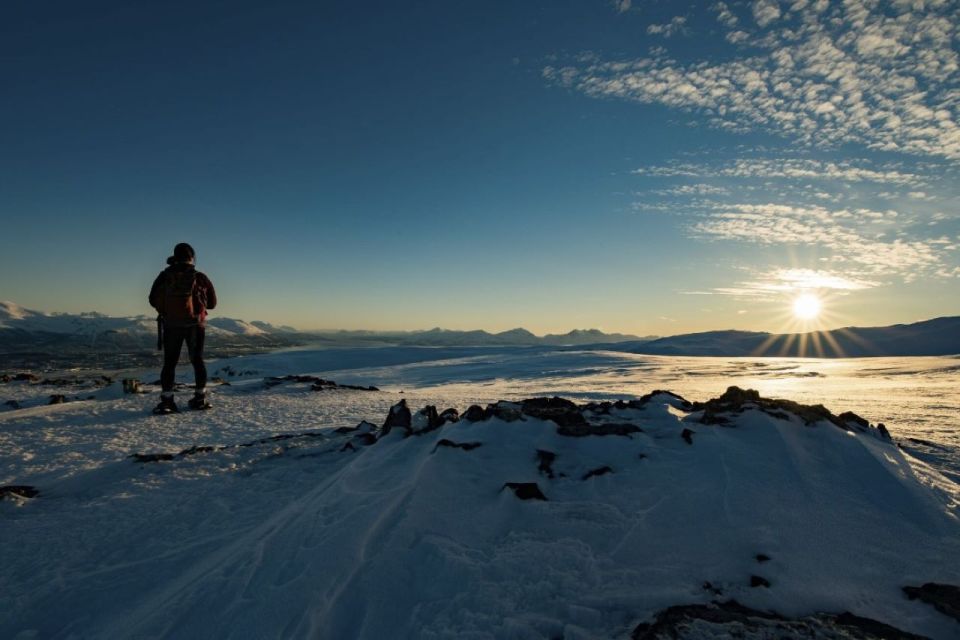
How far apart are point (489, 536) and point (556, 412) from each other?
2294 millimetres

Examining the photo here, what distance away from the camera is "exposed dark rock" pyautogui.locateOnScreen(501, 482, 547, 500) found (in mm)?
2711

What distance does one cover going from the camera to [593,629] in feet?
5.67

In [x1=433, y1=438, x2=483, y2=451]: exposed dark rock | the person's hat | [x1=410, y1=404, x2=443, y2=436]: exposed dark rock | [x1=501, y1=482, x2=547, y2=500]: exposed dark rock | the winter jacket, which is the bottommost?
[x1=501, y1=482, x2=547, y2=500]: exposed dark rock

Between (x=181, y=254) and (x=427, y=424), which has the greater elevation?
(x=181, y=254)

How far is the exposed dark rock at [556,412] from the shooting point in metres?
4.09

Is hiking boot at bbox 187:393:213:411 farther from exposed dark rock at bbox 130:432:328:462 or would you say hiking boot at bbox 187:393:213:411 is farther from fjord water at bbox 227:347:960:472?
fjord water at bbox 227:347:960:472

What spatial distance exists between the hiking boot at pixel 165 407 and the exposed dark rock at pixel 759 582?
741 cm

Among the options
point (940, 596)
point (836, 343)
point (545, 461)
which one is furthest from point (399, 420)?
point (836, 343)

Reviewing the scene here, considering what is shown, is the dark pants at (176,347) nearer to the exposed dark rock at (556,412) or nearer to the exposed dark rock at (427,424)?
the exposed dark rock at (427,424)

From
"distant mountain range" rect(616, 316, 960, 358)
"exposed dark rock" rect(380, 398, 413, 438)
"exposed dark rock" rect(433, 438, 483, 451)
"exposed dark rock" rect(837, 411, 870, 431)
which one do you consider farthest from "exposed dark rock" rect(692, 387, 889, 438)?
"distant mountain range" rect(616, 316, 960, 358)

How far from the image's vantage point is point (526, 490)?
2754mm

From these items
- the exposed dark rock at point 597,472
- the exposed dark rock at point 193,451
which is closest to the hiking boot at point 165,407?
the exposed dark rock at point 193,451

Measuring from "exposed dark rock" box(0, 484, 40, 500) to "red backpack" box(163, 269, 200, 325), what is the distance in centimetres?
354

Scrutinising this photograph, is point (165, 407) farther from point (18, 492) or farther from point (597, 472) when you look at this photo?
point (597, 472)
